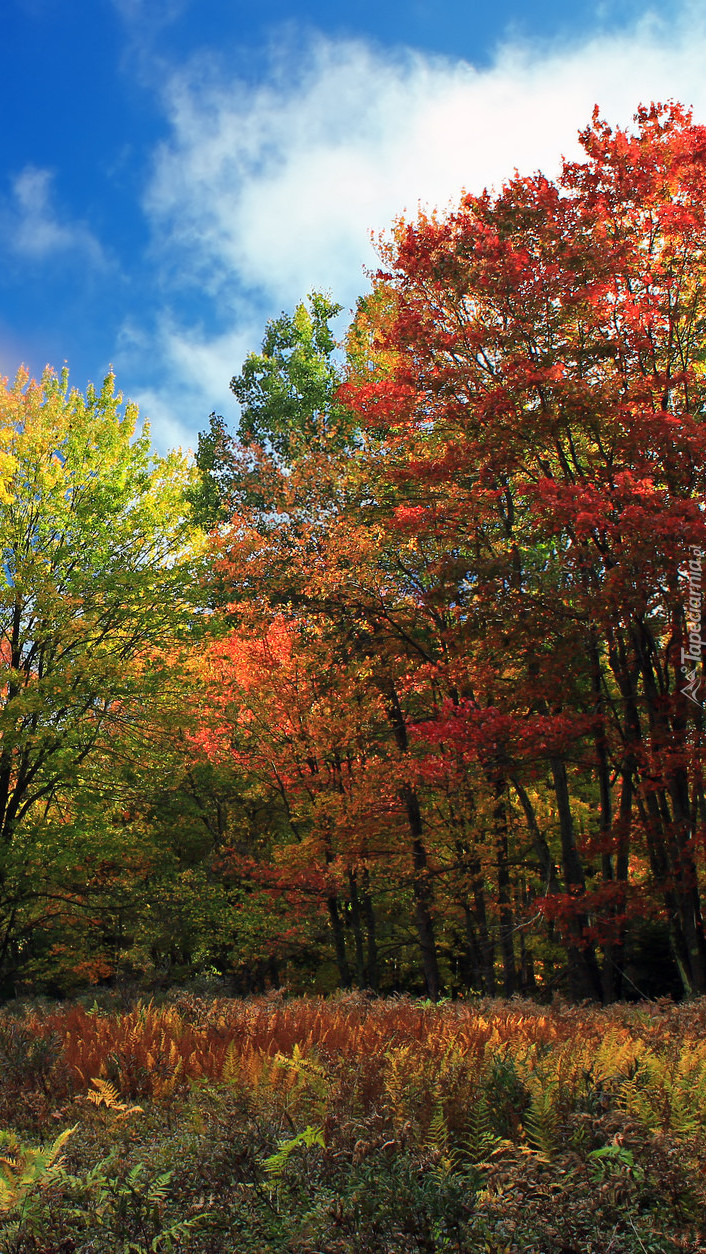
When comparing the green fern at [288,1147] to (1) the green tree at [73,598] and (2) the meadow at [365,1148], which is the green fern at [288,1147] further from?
(1) the green tree at [73,598]

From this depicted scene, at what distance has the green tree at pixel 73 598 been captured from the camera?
17.0 metres

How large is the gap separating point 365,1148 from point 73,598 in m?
14.8

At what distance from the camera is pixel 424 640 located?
59.5ft

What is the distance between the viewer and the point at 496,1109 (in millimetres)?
4098

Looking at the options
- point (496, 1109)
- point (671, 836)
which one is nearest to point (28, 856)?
point (671, 836)

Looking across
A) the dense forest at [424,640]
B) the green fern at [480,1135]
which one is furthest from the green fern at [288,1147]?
the dense forest at [424,640]

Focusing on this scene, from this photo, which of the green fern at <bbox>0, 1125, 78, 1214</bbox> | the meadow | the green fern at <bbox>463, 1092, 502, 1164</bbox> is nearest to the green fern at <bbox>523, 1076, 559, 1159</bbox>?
the meadow

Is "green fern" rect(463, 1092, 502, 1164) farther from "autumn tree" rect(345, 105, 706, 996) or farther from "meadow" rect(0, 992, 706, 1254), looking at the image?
"autumn tree" rect(345, 105, 706, 996)

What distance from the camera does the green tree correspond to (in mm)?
16953

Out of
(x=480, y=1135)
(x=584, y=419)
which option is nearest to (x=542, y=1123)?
(x=480, y=1135)

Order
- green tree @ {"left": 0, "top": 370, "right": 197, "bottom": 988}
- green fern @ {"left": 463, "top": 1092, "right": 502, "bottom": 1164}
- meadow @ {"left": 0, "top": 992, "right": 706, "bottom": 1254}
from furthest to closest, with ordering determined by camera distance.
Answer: green tree @ {"left": 0, "top": 370, "right": 197, "bottom": 988} < green fern @ {"left": 463, "top": 1092, "right": 502, "bottom": 1164} < meadow @ {"left": 0, "top": 992, "right": 706, "bottom": 1254}

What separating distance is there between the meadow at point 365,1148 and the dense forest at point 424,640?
20.7 ft

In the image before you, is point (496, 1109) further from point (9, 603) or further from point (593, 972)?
point (9, 603)

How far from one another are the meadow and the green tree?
11.6 meters
